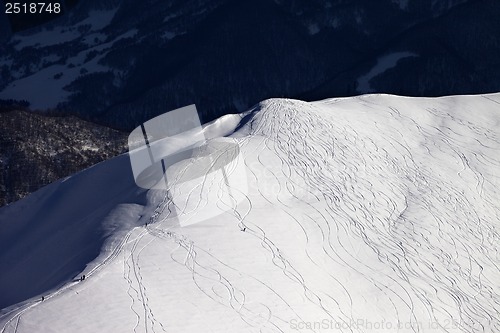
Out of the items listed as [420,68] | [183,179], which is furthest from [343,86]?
[183,179]

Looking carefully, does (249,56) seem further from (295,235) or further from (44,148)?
(295,235)

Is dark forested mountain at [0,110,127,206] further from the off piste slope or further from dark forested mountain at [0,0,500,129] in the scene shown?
dark forested mountain at [0,0,500,129]

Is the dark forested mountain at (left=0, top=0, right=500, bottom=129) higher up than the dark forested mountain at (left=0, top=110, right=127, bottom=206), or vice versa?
→ the dark forested mountain at (left=0, top=110, right=127, bottom=206)

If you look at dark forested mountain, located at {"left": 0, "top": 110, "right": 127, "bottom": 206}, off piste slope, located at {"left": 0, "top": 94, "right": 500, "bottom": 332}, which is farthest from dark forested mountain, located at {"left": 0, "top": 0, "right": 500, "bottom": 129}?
off piste slope, located at {"left": 0, "top": 94, "right": 500, "bottom": 332}

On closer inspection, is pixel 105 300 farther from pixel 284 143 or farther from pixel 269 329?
pixel 284 143

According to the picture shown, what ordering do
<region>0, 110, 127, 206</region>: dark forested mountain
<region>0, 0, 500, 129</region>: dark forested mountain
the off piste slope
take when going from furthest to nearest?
<region>0, 0, 500, 129</region>: dark forested mountain, <region>0, 110, 127, 206</region>: dark forested mountain, the off piste slope
